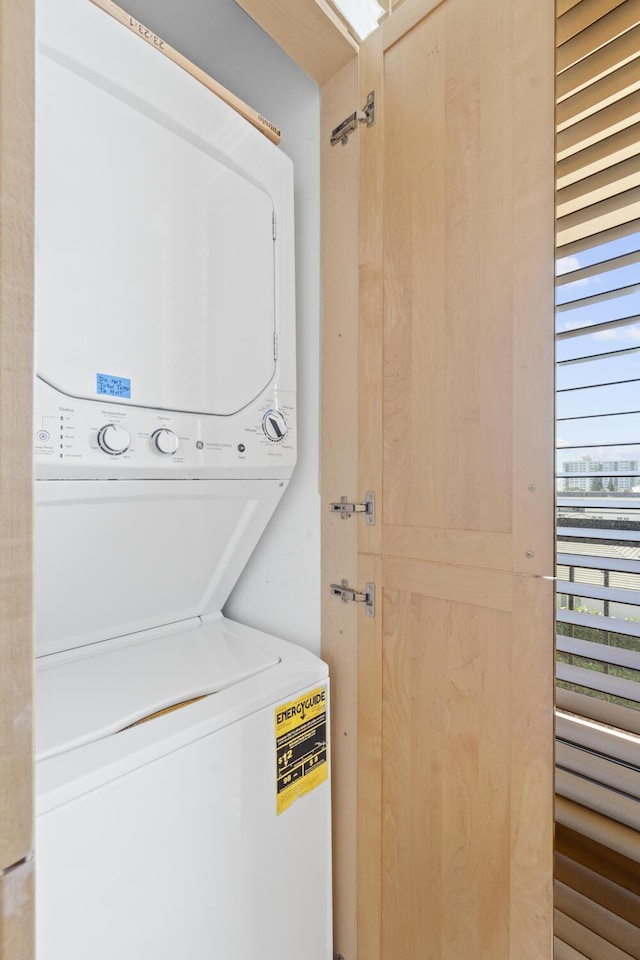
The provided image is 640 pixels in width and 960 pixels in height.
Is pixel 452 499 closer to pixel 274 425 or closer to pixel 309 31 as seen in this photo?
pixel 274 425

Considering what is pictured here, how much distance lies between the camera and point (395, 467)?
1256mm

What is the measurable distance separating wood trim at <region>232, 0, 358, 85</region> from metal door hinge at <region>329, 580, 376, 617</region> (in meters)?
1.36

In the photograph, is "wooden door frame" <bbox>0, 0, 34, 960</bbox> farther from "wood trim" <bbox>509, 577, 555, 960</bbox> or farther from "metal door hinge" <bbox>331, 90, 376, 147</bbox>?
"metal door hinge" <bbox>331, 90, 376, 147</bbox>

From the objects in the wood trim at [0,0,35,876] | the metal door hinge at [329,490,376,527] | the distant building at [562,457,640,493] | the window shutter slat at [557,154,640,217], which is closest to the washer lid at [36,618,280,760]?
the metal door hinge at [329,490,376,527]

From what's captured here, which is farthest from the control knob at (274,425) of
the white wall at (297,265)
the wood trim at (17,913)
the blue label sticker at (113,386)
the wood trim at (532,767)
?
the wood trim at (17,913)

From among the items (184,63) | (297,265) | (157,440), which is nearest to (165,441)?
(157,440)

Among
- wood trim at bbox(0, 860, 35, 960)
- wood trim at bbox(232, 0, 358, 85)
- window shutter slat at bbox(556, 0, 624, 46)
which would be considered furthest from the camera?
wood trim at bbox(232, 0, 358, 85)

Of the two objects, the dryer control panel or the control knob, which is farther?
the control knob

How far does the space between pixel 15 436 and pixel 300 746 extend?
1083 millimetres

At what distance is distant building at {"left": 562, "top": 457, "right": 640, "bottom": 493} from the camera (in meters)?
1.05

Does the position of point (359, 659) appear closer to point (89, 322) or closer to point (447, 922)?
point (447, 922)

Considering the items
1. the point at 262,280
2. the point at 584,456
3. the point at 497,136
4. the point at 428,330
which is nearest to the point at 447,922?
the point at 584,456

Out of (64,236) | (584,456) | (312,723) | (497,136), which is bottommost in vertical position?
(312,723)

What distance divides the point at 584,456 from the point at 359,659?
0.79 metres
